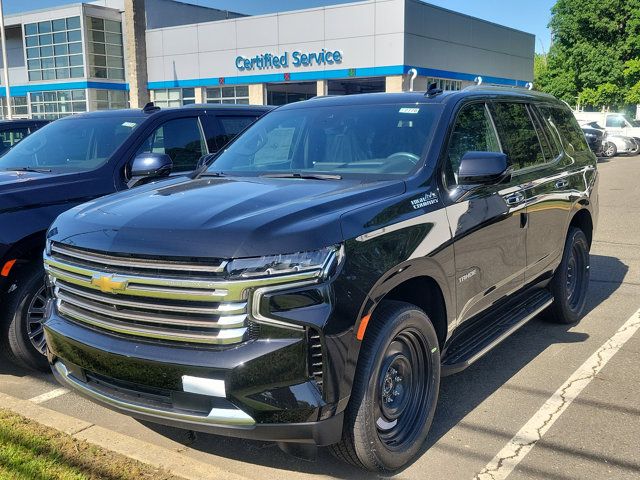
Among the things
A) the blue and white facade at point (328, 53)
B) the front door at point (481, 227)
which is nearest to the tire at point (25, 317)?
the front door at point (481, 227)

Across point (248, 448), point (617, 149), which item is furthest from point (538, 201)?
point (617, 149)

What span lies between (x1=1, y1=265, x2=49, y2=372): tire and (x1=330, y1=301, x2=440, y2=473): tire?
2.63 metres

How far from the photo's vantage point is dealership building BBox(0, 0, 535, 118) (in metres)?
31.8

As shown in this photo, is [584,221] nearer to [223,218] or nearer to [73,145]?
[223,218]

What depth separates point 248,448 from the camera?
370cm

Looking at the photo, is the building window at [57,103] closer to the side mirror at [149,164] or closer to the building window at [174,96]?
the building window at [174,96]

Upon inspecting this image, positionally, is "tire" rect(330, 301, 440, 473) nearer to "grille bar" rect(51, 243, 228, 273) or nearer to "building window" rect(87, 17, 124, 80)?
"grille bar" rect(51, 243, 228, 273)

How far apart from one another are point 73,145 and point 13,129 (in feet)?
11.5

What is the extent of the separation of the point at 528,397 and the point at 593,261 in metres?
4.69

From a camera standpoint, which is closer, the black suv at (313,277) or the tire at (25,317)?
the black suv at (313,277)

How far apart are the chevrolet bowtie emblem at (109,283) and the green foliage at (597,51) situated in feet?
133

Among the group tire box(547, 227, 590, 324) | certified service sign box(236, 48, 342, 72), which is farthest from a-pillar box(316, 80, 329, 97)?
tire box(547, 227, 590, 324)

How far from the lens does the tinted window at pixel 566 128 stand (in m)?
5.68

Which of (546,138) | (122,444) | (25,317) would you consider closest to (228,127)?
(25,317)
